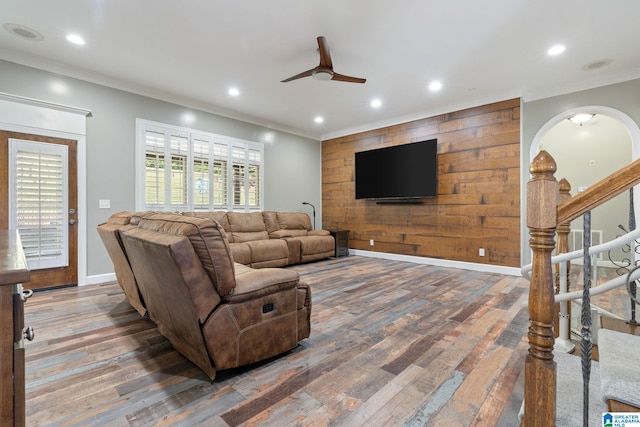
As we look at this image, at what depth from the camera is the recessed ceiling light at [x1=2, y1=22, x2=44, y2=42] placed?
2979 millimetres

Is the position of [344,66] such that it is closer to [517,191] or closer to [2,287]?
[517,191]

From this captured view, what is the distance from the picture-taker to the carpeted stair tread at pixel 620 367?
1016mm

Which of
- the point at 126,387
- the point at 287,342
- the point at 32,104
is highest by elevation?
the point at 32,104

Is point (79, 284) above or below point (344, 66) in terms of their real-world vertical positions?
below

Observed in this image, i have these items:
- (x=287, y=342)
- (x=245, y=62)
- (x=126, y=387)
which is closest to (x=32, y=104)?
(x=245, y=62)

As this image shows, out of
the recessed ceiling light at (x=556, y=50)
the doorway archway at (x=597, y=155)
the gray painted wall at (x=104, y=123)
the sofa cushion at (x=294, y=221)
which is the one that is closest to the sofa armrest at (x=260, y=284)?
the gray painted wall at (x=104, y=123)

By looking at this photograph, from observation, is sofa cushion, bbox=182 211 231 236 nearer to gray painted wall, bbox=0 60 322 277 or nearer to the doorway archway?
gray painted wall, bbox=0 60 322 277

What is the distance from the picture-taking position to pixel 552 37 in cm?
309

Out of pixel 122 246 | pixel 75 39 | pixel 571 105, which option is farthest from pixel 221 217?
pixel 571 105

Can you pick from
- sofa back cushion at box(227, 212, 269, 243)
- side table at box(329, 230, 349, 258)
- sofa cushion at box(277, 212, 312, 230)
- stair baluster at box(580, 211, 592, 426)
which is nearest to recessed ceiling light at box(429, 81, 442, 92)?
side table at box(329, 230, 349, 258)

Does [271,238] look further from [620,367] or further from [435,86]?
[620,367]

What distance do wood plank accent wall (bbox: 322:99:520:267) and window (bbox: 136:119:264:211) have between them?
2480 mm

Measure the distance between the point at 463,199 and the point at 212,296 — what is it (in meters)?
4.56

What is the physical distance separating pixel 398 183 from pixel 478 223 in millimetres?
1539
